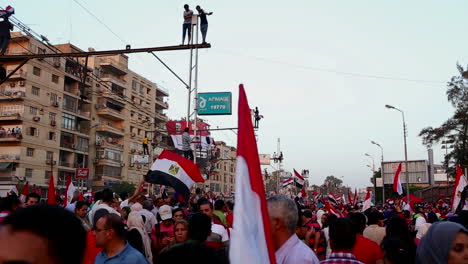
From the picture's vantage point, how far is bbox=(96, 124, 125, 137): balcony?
197ft

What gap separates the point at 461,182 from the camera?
37.1ft

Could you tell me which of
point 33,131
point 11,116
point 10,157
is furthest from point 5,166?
point 11,116

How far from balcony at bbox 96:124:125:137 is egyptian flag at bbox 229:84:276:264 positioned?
60.6 meters

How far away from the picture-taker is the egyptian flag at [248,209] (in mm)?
2059

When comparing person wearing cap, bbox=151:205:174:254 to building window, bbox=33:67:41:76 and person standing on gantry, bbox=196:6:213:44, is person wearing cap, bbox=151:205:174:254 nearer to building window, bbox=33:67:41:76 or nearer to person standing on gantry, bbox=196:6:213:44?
person standing on gantry, bbox=196:6:213:44

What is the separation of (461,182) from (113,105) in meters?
57.6

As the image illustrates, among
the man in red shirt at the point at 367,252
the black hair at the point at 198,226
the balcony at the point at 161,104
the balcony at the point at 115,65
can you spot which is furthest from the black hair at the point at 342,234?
the balcony at the point at 161,104

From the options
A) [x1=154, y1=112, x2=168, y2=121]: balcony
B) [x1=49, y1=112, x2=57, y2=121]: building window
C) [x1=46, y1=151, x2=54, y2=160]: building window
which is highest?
[x1=154, y1=112, x2=168, y2=121]: balcony

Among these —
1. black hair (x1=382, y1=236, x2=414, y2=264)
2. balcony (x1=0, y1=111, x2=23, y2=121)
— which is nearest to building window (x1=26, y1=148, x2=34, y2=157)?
balcony (x1=0, y1=111, x2=23, y2=121)

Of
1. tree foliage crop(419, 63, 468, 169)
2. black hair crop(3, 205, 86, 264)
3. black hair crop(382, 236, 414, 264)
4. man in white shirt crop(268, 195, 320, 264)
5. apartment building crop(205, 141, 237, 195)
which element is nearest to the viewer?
black hair crop(3, 205, 86, 264)

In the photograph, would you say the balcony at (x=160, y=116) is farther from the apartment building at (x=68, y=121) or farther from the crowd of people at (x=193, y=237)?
the crowd of people at (x=193, y=237)

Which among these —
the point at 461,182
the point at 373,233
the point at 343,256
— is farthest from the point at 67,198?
the point at 461,182

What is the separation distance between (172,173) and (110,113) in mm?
53752

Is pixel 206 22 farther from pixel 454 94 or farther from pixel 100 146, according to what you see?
pixel 100 146
